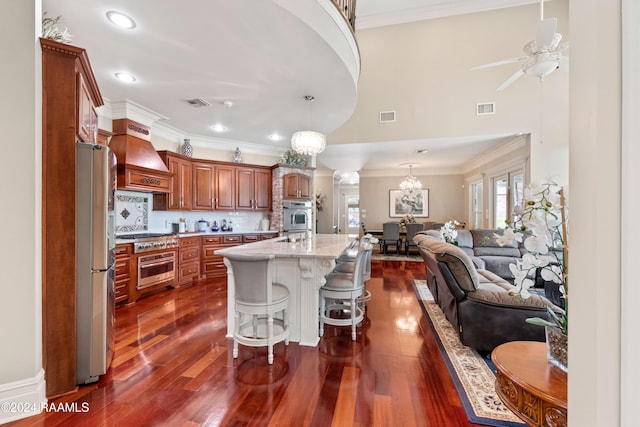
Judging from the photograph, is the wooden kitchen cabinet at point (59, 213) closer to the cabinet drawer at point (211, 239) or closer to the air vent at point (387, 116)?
the cabinet drawer at point (211, 239)

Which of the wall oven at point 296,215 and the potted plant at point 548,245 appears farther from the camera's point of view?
the wall oven at point 296,215

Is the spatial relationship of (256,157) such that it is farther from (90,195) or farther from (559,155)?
(559,155)

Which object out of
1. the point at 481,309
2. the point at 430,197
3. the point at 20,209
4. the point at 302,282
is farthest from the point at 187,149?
the point at 430,197

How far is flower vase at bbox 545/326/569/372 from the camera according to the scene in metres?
1.00

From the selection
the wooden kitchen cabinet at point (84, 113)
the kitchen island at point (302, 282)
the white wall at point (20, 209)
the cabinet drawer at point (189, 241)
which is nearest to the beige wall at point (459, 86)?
the cabinet drawer at point (189, 241)

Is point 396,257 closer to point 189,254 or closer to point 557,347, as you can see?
point 189,254

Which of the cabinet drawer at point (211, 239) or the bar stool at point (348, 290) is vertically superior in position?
the cabinet drawer at point (211, 239)

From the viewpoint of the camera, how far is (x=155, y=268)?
4215 millimetres

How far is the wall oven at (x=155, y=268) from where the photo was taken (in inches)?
157

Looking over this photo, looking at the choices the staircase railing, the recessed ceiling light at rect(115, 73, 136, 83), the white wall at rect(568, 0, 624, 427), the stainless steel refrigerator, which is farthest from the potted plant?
the recessed ceiling light at rect(115, 73, 136, 83)

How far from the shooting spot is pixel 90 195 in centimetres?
202

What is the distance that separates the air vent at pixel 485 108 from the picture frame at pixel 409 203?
4000mm

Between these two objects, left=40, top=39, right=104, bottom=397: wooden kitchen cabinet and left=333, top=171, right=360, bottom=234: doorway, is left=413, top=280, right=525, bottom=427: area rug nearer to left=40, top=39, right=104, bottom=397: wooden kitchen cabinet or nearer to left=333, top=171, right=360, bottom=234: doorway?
left=40, top=39, right=104, bottom=397: wooden kitchen cabinet

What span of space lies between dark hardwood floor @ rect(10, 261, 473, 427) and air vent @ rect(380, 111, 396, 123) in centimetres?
431
